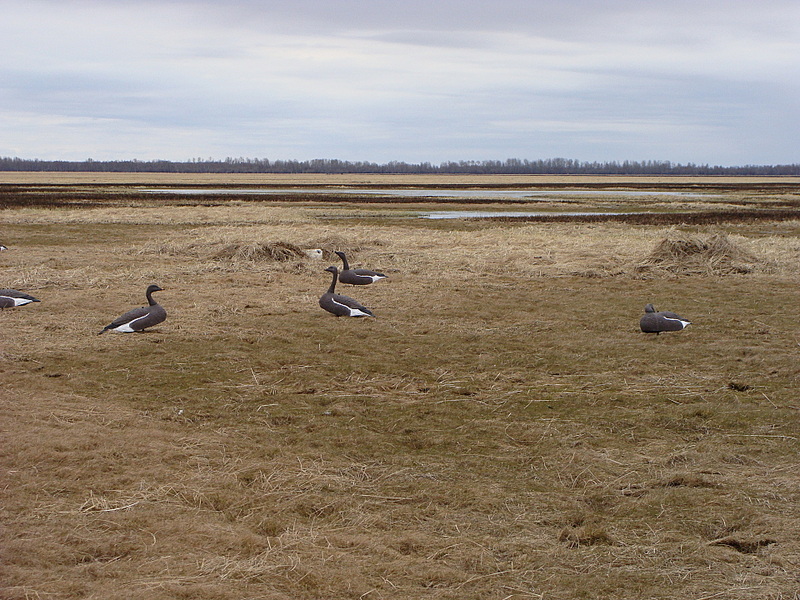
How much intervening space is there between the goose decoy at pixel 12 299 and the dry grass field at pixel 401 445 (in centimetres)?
31

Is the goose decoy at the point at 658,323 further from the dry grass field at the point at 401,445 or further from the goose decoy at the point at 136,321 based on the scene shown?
the goose decoy at the point at 136,321

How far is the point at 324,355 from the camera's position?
456 inches

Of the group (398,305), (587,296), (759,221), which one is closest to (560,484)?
(398,305)

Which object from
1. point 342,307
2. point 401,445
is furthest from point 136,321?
point 401,445

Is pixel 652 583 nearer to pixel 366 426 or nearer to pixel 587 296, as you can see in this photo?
pixel 366 426

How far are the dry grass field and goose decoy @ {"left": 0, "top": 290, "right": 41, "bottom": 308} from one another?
1.02ft

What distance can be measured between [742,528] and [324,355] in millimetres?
6756

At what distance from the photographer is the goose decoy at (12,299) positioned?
47.0ft

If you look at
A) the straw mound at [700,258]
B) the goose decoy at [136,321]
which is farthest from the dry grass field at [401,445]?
the straw mound at [700,258]

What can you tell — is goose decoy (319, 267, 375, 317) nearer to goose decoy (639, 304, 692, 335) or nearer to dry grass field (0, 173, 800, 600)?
dry grass field (0, 173, 800, 600)

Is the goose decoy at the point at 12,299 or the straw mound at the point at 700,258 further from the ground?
the straw mound at the point at 700,258

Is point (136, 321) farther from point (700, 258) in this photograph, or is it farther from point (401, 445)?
point (700, 258)

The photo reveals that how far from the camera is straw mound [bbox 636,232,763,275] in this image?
20016 millimetres

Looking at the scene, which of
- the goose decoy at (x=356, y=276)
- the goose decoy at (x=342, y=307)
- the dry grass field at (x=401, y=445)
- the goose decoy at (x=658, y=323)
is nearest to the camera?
the dry grass field at (x=401, y=445)
